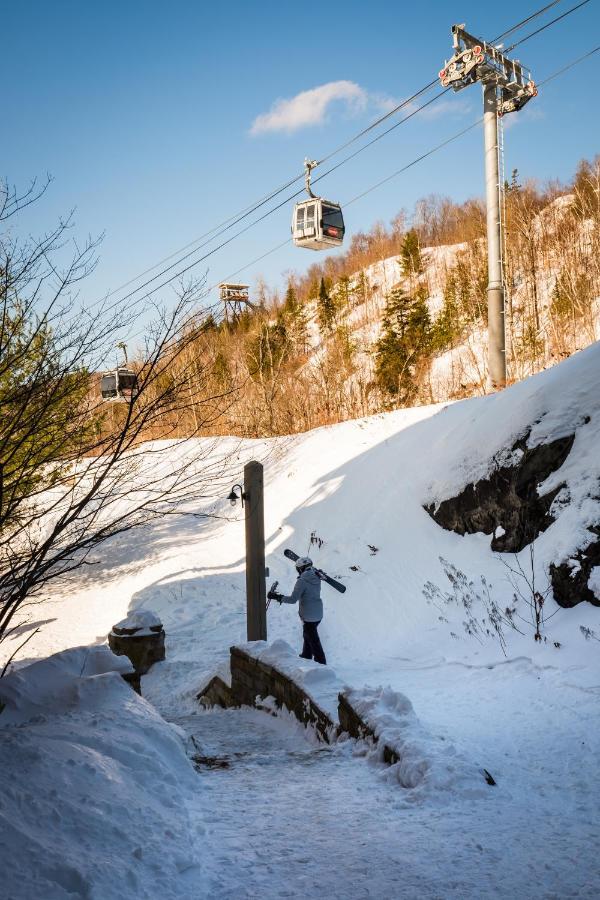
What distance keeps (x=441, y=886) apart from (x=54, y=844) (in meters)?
1.58

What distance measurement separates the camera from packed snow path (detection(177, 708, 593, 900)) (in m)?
2.57

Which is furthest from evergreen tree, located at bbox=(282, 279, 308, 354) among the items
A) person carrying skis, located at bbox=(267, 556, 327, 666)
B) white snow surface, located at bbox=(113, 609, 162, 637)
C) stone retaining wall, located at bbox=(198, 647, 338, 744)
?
stone retaining wall, located at bbox=(198, 647, 338, 744)

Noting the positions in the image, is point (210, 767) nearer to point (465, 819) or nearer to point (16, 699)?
point (16, 699)

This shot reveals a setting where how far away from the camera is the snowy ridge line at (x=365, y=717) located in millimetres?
3508

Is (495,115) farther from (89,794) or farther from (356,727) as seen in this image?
(89,794)

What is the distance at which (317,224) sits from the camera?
1238 centimetres

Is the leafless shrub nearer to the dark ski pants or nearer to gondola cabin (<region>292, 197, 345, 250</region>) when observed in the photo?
the dark ski pants

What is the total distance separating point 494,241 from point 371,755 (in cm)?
1257

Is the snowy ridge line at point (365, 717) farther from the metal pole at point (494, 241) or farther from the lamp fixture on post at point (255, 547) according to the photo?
the metal pole at point (494, 241)

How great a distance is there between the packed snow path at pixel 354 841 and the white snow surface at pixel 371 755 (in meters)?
0.01

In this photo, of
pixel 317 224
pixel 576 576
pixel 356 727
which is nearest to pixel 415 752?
pixel 356 727

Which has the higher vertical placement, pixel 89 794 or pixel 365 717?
pixel 89 794

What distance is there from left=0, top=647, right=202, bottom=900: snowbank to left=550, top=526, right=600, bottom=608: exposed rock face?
4.50m

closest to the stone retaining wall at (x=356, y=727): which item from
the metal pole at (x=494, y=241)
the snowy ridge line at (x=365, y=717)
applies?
the snowy ridge line at (x=365, y=717)
